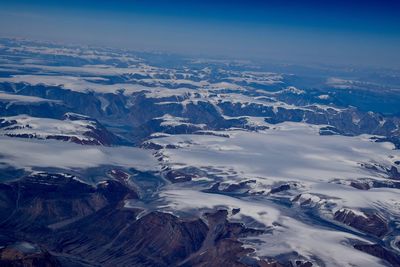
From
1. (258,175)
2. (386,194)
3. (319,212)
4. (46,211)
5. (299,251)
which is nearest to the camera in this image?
(299,251)

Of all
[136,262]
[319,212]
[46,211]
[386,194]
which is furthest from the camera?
[386,194]

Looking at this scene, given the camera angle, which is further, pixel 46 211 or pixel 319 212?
pixel 319 212

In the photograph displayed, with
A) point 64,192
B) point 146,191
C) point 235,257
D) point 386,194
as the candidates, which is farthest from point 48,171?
point 386,194

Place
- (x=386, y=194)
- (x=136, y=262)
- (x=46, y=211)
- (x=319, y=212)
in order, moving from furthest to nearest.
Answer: (x=386, y=194)
(x=319, y=212)
(x=46, y=211)
(x=136, y=262)

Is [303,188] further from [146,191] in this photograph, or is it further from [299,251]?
[299,251]

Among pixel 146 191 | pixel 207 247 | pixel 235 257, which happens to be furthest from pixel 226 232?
pixel 146 191

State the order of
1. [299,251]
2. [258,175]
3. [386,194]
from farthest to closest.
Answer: [258,175] < [386,194] < [299,251]

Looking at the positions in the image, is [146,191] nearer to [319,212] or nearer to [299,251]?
[319,212]

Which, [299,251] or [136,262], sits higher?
[299,251]

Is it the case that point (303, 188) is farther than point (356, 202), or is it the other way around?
point (303, 188)
